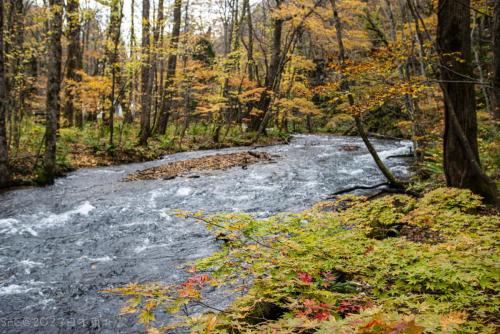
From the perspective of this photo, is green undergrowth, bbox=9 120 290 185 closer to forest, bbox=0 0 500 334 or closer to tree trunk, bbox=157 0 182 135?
forest, bbox=0 0 500 334

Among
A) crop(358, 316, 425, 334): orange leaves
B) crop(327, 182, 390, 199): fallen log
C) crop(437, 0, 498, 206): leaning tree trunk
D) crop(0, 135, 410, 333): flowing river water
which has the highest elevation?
crop(437, 0, 498, 206): leaning tree trunk

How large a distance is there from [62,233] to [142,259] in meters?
2.00

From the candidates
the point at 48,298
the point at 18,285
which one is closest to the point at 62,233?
the point at 18,285

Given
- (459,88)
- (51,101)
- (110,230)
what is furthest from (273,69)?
(110,230)

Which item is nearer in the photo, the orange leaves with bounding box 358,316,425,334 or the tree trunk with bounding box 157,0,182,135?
the orange leaves with bounding box 358,316,425,334

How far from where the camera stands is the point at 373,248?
A: 146 inches

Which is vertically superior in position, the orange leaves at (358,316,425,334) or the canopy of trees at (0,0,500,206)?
the canopy of trees at (0,0,500,206)

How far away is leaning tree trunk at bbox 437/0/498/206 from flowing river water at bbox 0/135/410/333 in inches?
123

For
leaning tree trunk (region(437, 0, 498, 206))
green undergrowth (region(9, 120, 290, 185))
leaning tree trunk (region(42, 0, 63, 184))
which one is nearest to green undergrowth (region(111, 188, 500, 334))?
leaning tree trunk (region(437, 0, 498, 206))

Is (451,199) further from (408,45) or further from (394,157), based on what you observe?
(394,157)

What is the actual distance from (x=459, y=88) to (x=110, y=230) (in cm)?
687

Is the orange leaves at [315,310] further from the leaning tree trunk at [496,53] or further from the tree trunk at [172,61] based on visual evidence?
the tree trunk at [172,61]

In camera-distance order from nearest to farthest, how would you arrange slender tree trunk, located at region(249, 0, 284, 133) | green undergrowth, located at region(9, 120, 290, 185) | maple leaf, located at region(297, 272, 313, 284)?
maple leaf, located at region(297, 272, 313, 284)
green undergrowth, located at region(9, 120, 290, 185)
slender tree trunk, located at region(249, 0, 284, 133)

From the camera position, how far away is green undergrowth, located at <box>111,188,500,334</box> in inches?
96.1
